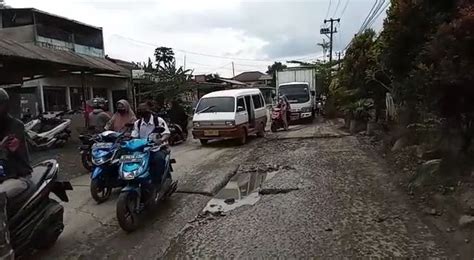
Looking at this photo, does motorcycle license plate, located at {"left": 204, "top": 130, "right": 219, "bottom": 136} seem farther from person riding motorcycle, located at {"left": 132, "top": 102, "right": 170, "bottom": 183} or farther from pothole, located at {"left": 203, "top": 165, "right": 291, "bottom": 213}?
person riding motorcycle, located at {"left": 132, "top": 102, "right": 170, "bottom": 183}

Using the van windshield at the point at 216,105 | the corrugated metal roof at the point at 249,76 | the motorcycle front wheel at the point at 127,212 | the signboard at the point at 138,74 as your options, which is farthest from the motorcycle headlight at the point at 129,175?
the corrugated metal roof at the point at 249,76

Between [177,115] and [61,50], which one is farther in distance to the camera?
[61,50]

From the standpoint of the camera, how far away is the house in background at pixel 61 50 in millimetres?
20344

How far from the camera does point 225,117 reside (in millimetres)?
13789

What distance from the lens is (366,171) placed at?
8.56 metres

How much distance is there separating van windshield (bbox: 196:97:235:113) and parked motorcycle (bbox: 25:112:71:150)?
4.09m

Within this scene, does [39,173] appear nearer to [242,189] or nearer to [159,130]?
[159,130]

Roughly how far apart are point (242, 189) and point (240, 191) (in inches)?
5.4

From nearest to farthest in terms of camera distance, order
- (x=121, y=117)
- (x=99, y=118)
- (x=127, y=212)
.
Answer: (x=127, y=212) → (x=121, y=117) → (x=99, y=118)

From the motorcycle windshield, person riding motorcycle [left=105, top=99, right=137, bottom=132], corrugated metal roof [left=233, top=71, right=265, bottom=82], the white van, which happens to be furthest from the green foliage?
corrugated metal roof [left=233, top=71, right=265, bottom=82]

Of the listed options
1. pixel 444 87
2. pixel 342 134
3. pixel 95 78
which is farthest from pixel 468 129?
pixel 95 78

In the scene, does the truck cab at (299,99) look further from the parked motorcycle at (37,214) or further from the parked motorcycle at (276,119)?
the parked motorcycle at (37,214)

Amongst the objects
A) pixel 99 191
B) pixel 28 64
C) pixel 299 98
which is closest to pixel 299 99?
pixel 299 98

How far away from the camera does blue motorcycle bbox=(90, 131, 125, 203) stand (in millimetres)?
6551
